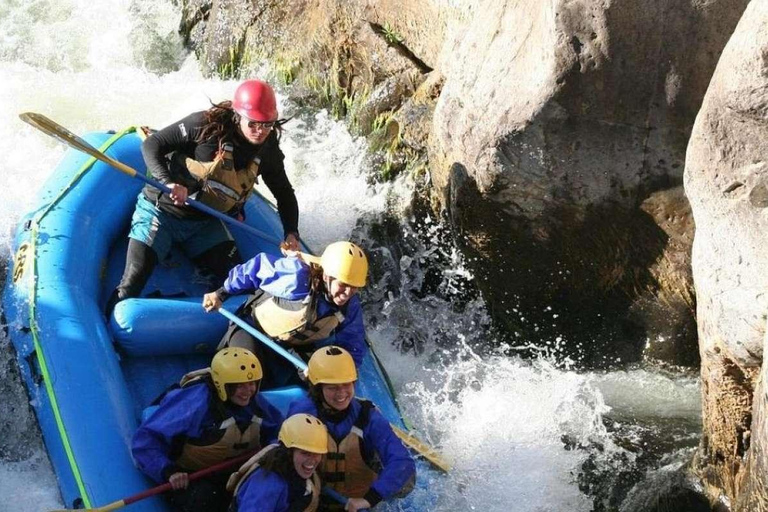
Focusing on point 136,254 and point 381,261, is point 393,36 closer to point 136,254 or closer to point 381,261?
point 381,261

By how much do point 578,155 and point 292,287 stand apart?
5.76 ft

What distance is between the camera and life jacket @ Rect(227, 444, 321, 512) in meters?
4.23

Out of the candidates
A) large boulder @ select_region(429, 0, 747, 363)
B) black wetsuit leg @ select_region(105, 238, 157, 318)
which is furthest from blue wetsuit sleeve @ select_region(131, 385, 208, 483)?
large boulder @ select_region(429, 0, 747, 363)

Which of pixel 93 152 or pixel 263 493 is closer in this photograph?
pixel 263 493

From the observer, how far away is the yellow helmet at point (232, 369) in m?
4.47

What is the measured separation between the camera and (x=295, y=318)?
5039 mm

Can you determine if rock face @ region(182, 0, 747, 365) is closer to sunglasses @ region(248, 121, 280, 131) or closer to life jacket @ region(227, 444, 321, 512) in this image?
sunglasses @ region(248, 121, 280, 131)

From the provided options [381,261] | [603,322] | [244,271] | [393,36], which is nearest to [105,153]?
[244,271]

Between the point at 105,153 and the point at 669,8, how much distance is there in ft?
10.2

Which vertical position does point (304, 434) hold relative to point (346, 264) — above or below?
below

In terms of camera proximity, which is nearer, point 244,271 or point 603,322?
point 244,271

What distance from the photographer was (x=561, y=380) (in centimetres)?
623

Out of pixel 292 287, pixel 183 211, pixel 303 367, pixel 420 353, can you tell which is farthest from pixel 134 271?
pixel 420 353

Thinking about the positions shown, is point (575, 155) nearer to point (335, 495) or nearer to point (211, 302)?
point (211, 302)
